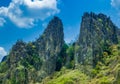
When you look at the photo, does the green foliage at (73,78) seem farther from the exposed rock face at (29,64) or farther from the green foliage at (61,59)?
the green foliage at (61,59)

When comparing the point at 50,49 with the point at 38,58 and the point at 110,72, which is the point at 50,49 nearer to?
the point at 38,58

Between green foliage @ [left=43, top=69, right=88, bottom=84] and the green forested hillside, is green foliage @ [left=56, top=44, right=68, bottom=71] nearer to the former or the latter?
the green forested hillside

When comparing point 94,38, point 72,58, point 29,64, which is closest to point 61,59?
point 72,58

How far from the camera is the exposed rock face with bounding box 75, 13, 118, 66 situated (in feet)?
549

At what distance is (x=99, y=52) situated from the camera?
16812 centimetres

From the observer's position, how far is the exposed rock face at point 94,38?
167375mm

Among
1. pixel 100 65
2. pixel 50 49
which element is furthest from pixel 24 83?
pixel 100 65

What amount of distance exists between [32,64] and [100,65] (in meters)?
46.2

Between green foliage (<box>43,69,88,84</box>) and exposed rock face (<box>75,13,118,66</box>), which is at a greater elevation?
exposed rock face (<box>75,13,118,66</box>)

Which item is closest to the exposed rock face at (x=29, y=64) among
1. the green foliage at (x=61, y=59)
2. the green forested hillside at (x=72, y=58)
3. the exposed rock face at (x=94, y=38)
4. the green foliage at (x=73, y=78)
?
the green forested hillside at (x=72, y=58)

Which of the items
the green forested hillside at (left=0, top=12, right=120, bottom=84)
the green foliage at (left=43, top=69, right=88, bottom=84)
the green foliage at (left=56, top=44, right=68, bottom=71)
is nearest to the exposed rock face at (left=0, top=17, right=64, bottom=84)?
the green forested hillside at (left=0, top=12, right=120, bottom=84)

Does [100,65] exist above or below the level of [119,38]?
below

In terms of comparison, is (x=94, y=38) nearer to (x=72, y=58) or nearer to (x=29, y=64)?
(x=72, y=58)

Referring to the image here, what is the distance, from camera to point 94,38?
175250 mm
